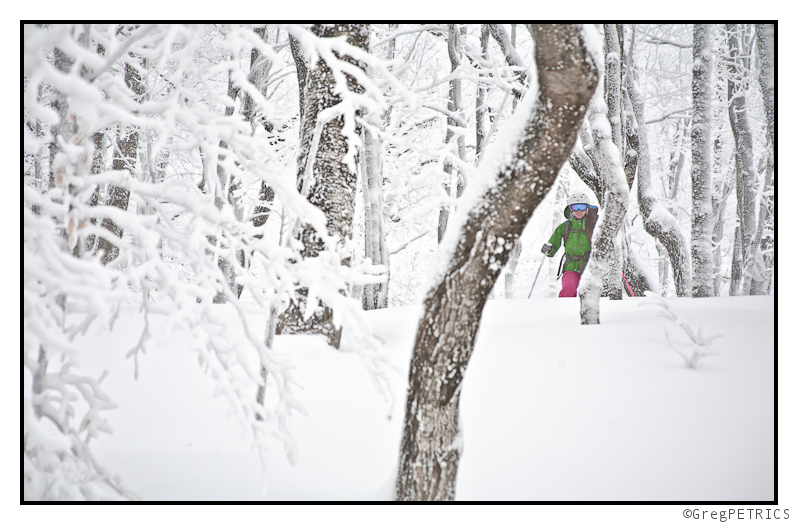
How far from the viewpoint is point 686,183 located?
1054 centimetres

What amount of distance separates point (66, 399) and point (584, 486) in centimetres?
219

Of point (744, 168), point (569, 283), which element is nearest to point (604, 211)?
point (569, 283)

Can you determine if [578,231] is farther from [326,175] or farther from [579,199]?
→ [326,175]

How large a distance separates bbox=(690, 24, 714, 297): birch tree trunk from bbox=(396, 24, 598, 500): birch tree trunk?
14.9 feet

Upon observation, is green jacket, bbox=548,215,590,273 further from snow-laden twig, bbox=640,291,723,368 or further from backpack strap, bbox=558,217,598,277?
snow-laden twig, bbox=640,291,723,368

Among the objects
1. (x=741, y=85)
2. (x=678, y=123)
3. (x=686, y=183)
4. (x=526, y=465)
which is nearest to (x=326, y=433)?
(x=526, y=465)

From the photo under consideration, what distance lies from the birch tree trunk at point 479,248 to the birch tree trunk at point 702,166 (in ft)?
14.9

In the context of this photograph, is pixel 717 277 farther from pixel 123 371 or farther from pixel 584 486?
pixel 123 371

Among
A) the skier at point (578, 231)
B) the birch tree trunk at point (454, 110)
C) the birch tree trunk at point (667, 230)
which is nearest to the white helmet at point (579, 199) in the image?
the skier at point (578, 231)

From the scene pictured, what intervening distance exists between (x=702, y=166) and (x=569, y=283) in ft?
8.14

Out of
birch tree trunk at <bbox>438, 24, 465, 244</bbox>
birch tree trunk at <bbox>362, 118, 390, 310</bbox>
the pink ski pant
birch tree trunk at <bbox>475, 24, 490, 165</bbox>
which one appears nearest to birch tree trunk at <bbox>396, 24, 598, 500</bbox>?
birch tree trunk at <bbox>438, 24, 465, 244</bbox>

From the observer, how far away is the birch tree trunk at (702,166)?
547cm

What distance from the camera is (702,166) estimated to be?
19.1 feet

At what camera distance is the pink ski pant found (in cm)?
485
